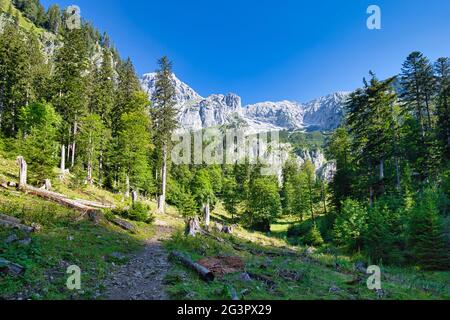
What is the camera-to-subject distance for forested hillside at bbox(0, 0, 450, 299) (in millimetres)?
12367

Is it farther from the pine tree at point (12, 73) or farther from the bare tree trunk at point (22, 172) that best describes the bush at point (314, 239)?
the pine tree at point (12, 73)

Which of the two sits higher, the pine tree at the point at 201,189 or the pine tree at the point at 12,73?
the pine tree at the point at 12,73

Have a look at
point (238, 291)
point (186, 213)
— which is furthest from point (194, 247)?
point (186, 213)

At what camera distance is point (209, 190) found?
59875 mm

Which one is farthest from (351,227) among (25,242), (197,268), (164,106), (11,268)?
(11,268)

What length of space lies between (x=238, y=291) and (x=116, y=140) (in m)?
35.4

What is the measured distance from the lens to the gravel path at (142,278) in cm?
858

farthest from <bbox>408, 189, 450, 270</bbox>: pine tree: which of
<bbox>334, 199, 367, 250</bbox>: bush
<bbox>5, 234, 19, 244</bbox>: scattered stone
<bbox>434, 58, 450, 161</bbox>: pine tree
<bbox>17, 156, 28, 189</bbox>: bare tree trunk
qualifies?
<bbox>17, 156, 28, 189</bbox>: bare tree trunk

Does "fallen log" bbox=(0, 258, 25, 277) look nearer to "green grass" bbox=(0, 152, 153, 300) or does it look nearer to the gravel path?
"green grass" bbox=(0, 152, 153, 300)

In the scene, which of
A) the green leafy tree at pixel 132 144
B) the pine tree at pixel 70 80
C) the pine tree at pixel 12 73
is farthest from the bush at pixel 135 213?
the pine tree at pixel 12 73

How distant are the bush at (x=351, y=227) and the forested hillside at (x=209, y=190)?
14 centimetres

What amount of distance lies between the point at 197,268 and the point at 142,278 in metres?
2.15

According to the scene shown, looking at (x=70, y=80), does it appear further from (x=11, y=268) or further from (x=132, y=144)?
(x=11, y=268)
